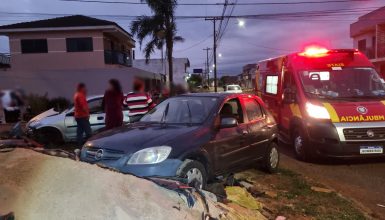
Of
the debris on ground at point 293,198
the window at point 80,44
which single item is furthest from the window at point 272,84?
the window at point 80,44

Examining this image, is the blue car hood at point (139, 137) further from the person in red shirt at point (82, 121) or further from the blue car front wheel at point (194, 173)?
the person in red shirt at point (82, 121)

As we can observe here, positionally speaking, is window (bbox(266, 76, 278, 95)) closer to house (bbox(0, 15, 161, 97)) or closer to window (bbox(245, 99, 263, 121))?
window (bbox(245, 99, 263, 121))

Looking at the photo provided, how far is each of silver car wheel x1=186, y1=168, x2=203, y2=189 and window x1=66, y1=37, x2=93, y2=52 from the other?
2945 cm

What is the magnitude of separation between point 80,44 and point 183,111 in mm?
28525

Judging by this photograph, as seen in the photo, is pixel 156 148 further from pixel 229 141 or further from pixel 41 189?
pixel 41 189

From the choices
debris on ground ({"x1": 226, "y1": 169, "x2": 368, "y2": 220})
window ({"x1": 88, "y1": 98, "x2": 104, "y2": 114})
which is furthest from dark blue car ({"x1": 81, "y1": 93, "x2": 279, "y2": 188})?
window ({"x1": 88, "y1": 98, "x2": 104, "y2": 114})

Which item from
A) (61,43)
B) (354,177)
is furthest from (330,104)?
(61,43)

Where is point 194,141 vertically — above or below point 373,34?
below

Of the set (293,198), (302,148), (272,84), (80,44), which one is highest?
(80,44)

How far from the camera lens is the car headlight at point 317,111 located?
8.95 meters

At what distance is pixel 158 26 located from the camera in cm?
3141

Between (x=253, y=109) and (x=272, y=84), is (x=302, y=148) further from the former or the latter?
(x=272, y=84)

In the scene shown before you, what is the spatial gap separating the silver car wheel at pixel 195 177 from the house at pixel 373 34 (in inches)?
1357

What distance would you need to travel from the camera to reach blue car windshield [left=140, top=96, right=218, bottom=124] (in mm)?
6629
